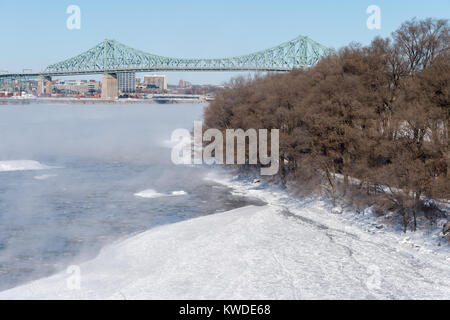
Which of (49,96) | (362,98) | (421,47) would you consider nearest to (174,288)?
(362,98)

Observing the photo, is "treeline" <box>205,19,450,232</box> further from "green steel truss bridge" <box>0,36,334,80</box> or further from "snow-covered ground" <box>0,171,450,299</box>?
"green steel truss bridge" <box>0,36,334,80</box>

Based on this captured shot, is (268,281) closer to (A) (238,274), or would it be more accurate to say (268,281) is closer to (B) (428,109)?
(A) (238,274)

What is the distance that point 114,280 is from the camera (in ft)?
42.2

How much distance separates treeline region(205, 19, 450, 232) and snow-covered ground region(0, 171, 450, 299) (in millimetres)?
1800

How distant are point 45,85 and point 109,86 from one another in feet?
65.7

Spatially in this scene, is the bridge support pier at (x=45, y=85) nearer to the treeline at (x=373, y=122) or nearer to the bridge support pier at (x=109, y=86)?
the bridge support pier at (x=109, y=86)

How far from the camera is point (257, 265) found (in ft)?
46.2

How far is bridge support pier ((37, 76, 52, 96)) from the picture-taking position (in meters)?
118

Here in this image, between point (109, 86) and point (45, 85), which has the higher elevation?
point (45, 85)

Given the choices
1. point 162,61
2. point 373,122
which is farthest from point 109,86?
point 373,122

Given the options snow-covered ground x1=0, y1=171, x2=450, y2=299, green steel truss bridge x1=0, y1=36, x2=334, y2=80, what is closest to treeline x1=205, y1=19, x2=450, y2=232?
snow-covered ground x1=0, y1=171, x2=450, y2=299

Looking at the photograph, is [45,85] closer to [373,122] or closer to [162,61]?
[162,61]

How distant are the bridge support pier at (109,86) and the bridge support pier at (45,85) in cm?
1235

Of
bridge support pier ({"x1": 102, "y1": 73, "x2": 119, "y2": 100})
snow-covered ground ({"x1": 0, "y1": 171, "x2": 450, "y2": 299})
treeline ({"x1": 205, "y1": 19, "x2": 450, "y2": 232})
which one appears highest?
bridge support pier ({"x1": 102, "y1": 73, "x2": 119, "y2": 100})
